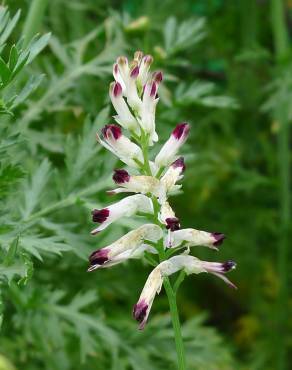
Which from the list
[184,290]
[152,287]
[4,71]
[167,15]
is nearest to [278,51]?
[167,15]

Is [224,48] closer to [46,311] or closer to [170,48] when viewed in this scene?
[170,48]

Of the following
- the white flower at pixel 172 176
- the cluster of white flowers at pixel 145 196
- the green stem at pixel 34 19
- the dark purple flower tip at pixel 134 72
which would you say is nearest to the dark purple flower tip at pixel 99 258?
the cluster of white flowers at pixel 145 196

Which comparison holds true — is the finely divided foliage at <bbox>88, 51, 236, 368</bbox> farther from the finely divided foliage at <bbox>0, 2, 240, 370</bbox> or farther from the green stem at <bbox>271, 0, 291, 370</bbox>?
the green stem at <bbox>271, 0, 291, 370</bbox>

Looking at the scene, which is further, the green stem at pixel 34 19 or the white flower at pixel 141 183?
the green stem at pixel 34 19

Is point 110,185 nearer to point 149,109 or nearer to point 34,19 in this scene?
point 34,19

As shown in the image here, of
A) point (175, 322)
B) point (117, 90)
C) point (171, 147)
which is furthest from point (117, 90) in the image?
point (175, 322)

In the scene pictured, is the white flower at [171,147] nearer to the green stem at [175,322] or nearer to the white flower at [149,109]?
the white flower at [149,109]

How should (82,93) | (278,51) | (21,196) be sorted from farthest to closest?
1. (278,51)
2. (82,93)
3. (21,196)

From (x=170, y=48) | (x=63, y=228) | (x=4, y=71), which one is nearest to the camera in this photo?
(x=4, y=71)
